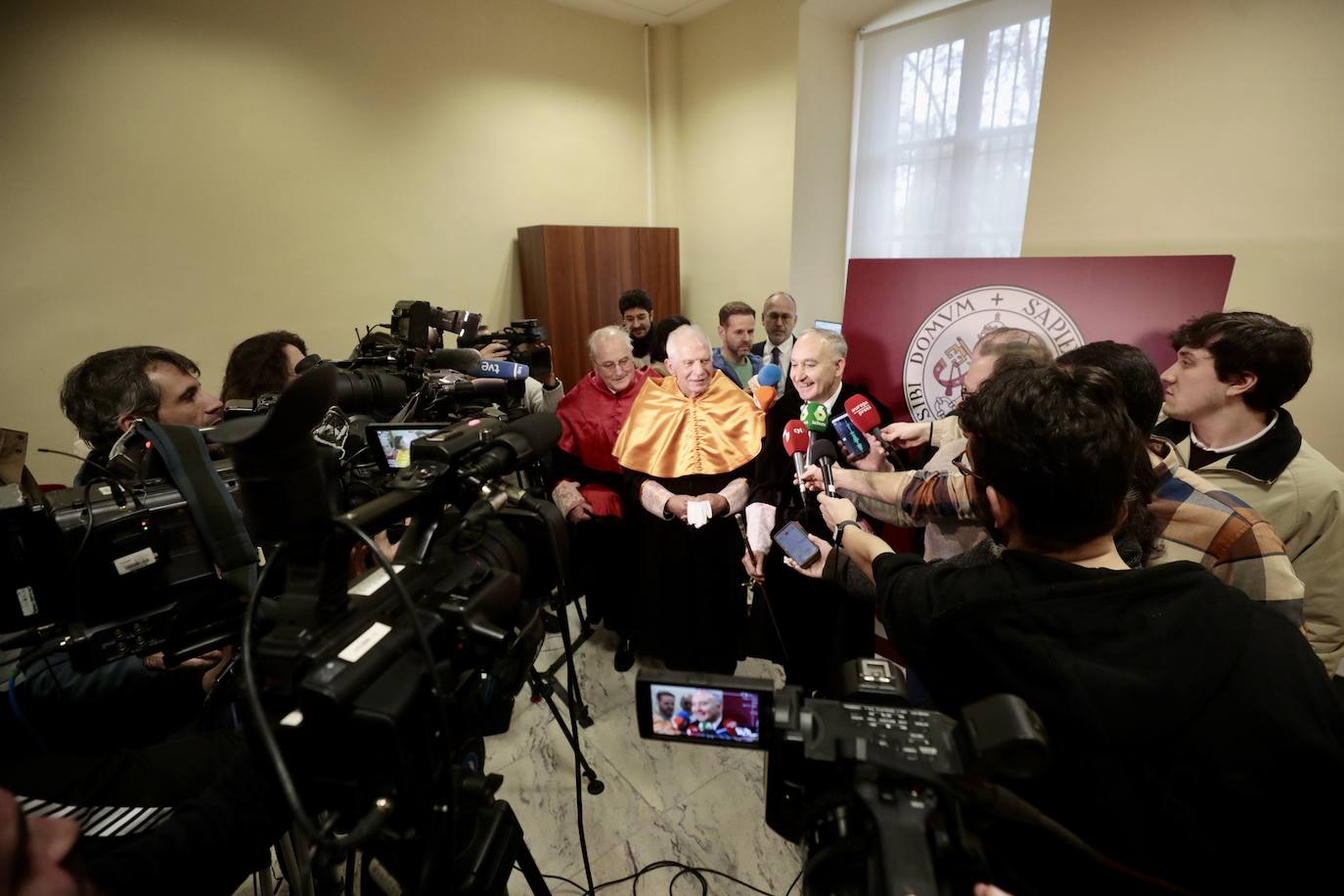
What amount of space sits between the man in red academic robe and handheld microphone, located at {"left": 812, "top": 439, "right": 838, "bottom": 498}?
0.88 meters

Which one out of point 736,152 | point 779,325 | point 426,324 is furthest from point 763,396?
point 736,152

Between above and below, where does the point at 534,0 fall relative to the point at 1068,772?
above

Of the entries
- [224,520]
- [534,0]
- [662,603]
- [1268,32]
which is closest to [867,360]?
[662,603]

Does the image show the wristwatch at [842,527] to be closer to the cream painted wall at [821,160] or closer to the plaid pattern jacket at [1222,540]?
the plaid pattern jacket at [1222,540]

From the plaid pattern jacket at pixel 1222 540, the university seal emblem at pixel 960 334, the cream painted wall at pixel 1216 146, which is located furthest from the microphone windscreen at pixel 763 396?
the cream painted wall at pixel 1216 146

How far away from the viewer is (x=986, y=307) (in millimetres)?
2072

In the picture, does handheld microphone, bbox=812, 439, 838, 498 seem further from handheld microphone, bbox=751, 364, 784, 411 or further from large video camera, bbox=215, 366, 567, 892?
large video camera, bbox=215, 366, 567, 892

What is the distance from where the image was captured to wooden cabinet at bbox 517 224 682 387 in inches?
168

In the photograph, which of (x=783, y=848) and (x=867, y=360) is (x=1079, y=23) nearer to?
(x=867, y=360)

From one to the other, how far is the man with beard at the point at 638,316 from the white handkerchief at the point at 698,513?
2071 mm

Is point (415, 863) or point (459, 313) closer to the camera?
point (415, 863)

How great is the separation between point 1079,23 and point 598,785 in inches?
152

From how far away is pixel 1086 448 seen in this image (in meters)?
0.74

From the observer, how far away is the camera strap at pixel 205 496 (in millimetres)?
1046
